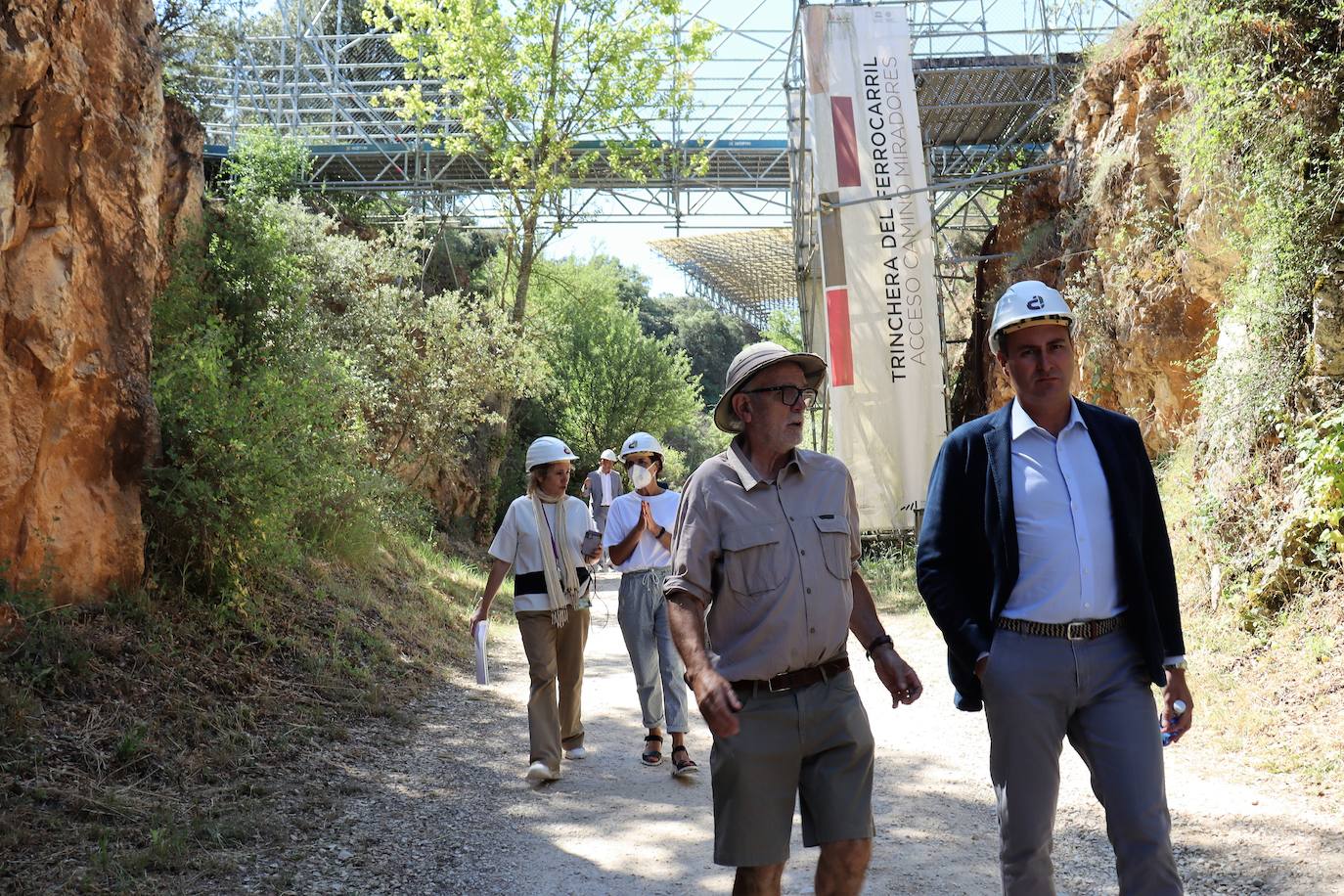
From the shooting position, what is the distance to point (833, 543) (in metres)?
3.53

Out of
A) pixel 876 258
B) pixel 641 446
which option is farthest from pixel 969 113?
pixel 641 446

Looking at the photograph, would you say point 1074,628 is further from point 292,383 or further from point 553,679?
point 292,383

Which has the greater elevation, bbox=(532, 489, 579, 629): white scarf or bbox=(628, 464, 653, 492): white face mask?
bbox=(628, 464, 653, 492): white face mask

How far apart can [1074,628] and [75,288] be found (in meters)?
6.74

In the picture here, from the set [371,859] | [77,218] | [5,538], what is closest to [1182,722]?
[371,859]

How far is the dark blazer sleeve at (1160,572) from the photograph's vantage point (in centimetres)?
333

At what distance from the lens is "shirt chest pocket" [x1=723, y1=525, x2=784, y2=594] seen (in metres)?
3.43

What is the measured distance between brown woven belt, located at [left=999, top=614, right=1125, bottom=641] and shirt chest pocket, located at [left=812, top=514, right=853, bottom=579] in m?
0.55

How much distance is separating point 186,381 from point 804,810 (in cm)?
663

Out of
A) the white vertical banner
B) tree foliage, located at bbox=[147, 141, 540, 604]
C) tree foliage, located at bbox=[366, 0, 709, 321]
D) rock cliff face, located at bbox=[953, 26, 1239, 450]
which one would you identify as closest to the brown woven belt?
tree foliage, located at bbox=[147, 141, 540, 604]

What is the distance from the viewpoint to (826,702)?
343cm

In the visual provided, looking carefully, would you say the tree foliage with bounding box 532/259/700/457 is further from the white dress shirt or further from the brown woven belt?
the brown woven belt

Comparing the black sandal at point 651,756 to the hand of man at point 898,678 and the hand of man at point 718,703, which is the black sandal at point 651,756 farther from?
the hand of man at point 718,703

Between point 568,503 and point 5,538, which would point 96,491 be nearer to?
point 5,538
